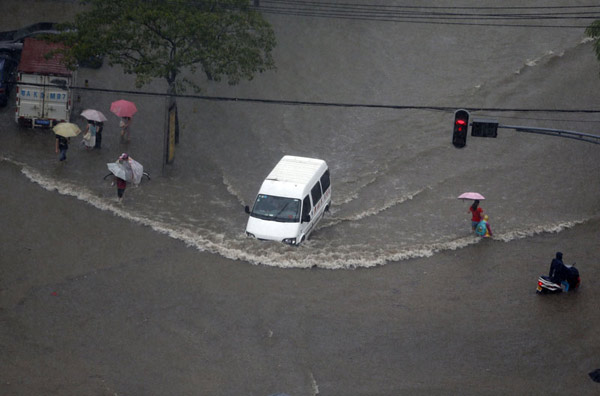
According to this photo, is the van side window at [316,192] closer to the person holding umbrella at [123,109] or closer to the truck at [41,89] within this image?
the person holding umbrella at [123,109]

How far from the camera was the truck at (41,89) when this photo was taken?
28906 millimetres

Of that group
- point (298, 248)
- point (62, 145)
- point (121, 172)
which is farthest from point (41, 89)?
point (298, 248)

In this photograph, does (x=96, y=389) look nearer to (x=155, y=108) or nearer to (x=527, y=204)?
(x=527, y=204)

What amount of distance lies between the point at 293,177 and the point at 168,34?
26.2 feet

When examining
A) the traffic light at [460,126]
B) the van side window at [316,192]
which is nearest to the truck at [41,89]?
the van side window at [316,192]

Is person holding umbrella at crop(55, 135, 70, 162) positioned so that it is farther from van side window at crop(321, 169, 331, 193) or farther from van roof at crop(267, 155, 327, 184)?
van side window at crop(321, 169, 331, 193)

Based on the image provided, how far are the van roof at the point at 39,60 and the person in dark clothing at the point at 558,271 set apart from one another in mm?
18808

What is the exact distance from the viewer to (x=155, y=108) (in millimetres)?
33125

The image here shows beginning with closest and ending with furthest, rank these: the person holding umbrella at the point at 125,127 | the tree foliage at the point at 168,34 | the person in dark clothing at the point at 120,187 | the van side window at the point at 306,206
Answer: the van side window at the point at 306,206 → the person in dark clothing at the point at 120,187 → the tree foliage at the point at 168,34 → the person holding umbrella at the point at 125,127

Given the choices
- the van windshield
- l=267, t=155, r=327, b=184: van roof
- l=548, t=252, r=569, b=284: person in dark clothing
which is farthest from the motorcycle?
l=267, t=155, r=327, b=184: van roof

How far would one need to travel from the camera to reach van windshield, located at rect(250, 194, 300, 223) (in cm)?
2212

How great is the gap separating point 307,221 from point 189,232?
370cm

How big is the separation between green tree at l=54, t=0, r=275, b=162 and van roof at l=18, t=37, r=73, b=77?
1.04 metres

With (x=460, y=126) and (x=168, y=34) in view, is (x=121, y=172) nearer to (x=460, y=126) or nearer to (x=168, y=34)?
(x=168, y=34)
